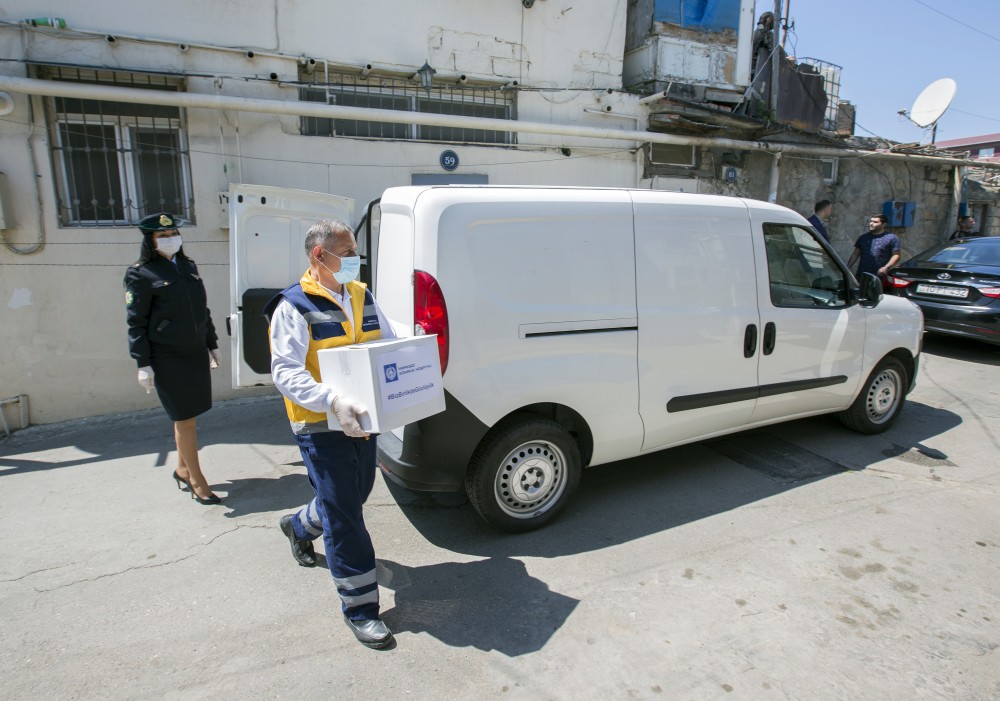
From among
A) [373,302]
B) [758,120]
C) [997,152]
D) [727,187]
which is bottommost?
[373,302]

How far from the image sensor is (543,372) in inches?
134

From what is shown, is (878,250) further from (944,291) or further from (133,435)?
(133,435)

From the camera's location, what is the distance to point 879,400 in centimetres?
513

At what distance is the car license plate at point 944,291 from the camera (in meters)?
7.59

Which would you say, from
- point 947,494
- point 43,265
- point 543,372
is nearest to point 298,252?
point 43,265

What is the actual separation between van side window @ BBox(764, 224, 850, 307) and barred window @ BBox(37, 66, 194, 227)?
5359mm

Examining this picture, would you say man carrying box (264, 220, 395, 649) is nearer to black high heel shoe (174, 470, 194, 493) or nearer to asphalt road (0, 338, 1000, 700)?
asphalt road (0, 338, 1000, 700)

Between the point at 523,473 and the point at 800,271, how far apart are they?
270cm

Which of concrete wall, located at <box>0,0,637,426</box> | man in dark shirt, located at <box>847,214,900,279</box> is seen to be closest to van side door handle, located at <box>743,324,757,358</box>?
Result: concrete wall, located at <box>0,0,637,426</box>

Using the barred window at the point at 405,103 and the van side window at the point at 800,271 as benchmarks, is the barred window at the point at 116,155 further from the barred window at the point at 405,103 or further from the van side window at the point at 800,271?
the van side window at the point at 800,271

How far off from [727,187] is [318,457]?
851 centimetres

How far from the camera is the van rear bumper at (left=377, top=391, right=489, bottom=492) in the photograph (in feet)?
10.5

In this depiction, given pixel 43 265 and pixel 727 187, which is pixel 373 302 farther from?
pixel 727 187

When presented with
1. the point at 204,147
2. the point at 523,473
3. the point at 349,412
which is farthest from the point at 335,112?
the point at 349,412
